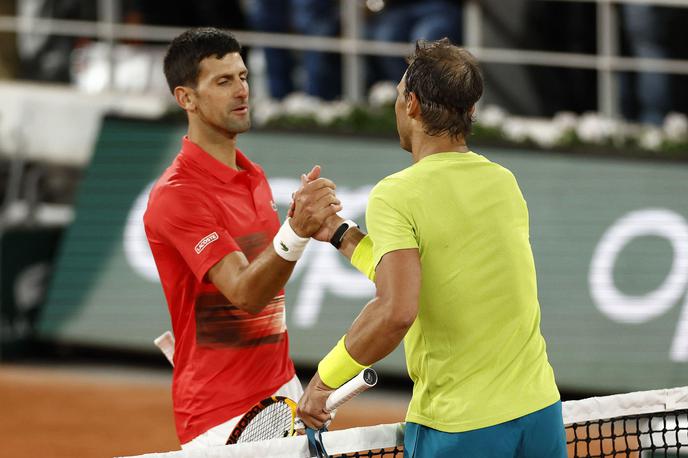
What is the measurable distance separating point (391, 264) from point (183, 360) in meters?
1.25

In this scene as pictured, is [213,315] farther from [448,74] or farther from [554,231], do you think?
[554,231]

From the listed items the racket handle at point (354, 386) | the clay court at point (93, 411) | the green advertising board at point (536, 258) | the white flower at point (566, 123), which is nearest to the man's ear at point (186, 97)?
the racket handle at point (354, 386)

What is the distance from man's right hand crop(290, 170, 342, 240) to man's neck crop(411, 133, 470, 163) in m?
0.42

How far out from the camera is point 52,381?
1098 centimetres

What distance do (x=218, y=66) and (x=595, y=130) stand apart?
20.5 feet

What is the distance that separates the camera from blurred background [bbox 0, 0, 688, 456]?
9.35 meters

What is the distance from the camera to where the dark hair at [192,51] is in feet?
15.0

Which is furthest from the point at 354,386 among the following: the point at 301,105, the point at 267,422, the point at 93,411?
the point at 301,105

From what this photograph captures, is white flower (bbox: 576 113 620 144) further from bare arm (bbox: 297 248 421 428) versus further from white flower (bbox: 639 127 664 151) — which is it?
bare arm (bbox: 297 248 421 428)

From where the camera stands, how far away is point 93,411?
993 cm

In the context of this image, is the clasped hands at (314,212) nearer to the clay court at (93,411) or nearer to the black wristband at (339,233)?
the black wristband at (339,233)

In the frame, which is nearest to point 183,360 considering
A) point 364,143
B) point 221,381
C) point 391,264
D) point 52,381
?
point 221,381

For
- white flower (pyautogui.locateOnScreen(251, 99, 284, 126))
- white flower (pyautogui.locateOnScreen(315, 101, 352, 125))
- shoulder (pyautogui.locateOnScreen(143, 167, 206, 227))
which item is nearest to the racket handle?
shoulder (pyautogui.locateOnScreen(143, 167, 206, 227))

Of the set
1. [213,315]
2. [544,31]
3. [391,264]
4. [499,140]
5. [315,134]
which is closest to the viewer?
[391,264]
